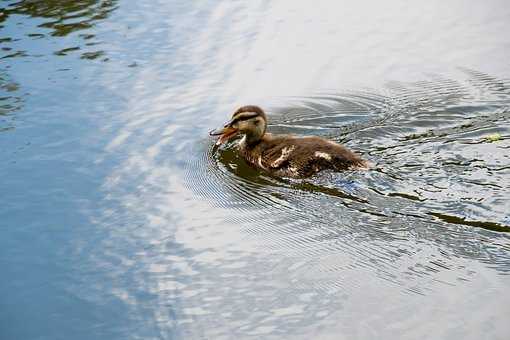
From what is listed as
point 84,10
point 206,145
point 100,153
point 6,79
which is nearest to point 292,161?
point 206,145

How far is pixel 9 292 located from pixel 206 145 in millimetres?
2093

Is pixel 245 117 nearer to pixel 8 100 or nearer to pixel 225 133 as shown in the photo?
pixel 225 133

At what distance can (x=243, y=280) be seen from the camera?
14.4 feet

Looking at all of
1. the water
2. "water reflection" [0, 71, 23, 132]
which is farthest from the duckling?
"water reflection" [0, 71, 23, 132]

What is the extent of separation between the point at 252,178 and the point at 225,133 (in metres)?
0.48

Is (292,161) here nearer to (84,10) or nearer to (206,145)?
(206,145)

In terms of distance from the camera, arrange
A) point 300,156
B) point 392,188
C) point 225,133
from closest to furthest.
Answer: point 392,188
point 300,156
point 225,133

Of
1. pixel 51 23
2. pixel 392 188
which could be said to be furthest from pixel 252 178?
pixel 51 23

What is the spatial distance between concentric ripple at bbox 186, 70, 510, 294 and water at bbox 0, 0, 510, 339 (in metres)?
0.02

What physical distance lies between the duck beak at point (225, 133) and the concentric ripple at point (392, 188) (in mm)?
112

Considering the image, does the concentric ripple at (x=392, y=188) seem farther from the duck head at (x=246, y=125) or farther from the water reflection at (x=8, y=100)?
the water reflection at (x=8, y=100)

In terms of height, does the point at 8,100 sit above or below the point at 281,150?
above

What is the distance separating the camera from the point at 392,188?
5.18 m

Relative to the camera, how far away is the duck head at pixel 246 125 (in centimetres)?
596
